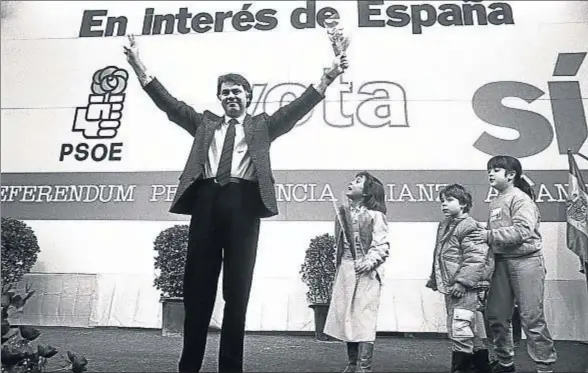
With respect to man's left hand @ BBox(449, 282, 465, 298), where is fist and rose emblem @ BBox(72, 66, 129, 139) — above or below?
above

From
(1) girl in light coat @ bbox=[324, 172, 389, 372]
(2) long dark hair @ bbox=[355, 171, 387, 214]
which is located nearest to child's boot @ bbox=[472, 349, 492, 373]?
(1) girl in light coat @ bbox=[324, 172, 389, 372]

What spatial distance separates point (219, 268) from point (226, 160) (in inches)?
17.2

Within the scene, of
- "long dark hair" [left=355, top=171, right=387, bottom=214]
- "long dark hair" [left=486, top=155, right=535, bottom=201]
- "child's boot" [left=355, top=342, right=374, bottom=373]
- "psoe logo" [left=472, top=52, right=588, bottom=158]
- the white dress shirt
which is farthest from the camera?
"psoe logo" [left=472, top=52, right=588, bottom=158]

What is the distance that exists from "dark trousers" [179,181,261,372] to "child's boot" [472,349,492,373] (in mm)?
1017

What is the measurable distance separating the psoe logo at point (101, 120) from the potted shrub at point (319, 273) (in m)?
1.30

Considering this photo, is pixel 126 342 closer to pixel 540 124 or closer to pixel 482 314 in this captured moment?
pixel 482 314

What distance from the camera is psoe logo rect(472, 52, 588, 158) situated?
3.47 metres

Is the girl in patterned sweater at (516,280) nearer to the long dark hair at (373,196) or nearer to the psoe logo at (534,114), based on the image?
the long dark hair at (373,196)

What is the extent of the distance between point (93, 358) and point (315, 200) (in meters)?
1.41

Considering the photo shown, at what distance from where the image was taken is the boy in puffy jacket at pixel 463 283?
2572 millimetres


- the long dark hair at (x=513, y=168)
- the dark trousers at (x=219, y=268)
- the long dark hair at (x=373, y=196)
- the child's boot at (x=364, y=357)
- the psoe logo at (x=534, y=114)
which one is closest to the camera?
the dark trousers at (x=219, y=268)

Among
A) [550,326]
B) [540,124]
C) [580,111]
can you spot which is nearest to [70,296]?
[550,326]

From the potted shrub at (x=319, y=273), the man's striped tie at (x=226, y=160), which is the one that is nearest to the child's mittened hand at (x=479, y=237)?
the potted shrub at (x=319, y=273)

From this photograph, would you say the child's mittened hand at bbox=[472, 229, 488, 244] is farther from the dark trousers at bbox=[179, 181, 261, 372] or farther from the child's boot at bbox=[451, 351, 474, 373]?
the dark trousers at bbox=[179, 181, 261, 372]
